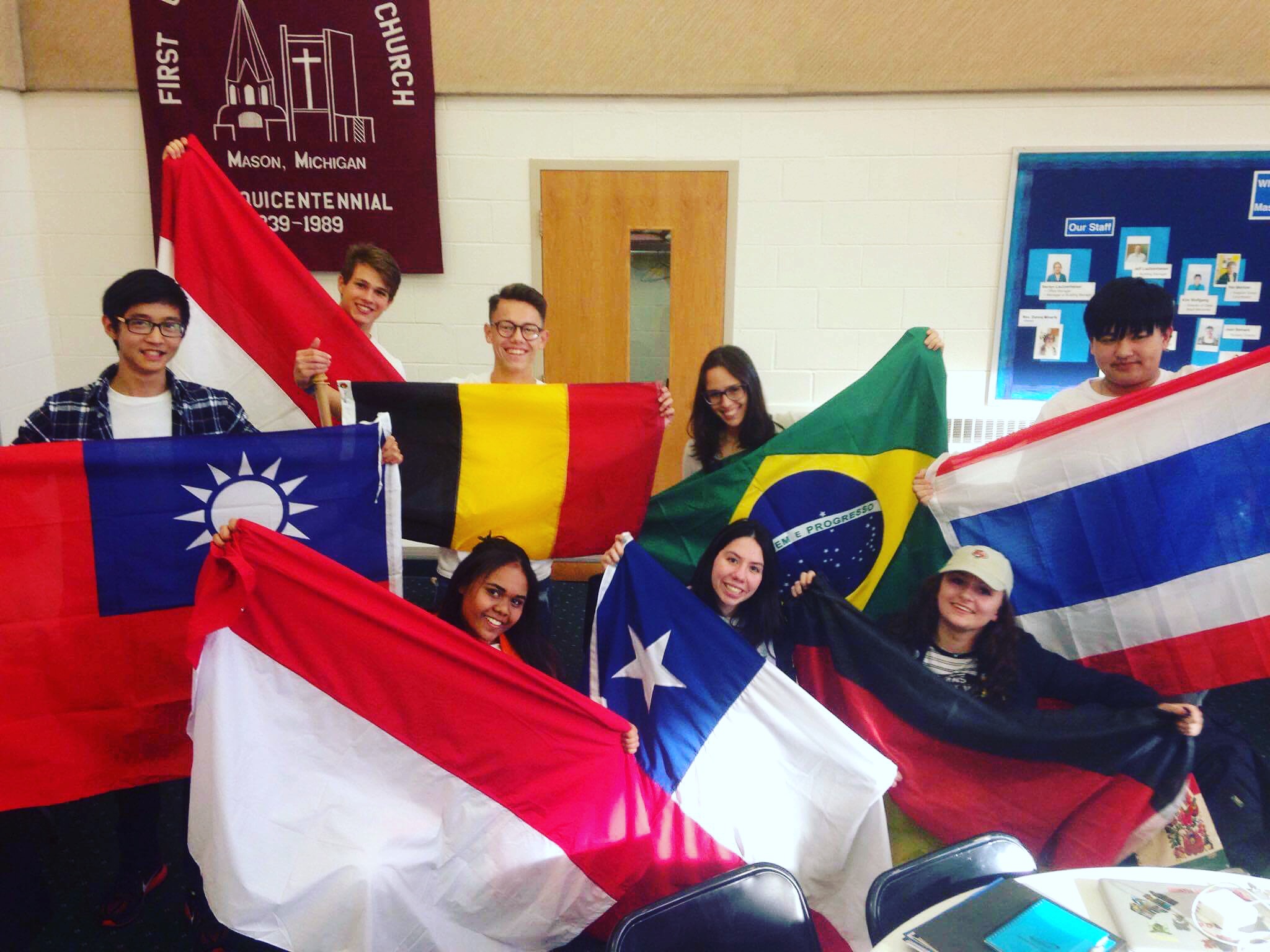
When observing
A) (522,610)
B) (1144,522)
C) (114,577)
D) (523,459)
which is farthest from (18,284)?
(1144,522)

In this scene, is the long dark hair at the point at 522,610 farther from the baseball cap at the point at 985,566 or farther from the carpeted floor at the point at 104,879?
the baseball cap at the point at 985,566

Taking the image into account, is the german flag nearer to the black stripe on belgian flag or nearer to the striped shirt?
the black stripe on belgian flag

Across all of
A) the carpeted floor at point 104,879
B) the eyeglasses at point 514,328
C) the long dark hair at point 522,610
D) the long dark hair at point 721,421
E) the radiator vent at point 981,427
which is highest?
the eyeglasses at point 514,328

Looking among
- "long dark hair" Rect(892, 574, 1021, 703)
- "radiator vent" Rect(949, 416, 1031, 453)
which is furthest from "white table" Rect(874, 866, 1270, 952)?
"radiator vent" Rect(949, 416, 1031, 453)

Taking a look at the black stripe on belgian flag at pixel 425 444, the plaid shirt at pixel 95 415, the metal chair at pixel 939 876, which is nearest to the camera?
the metal chair at pixel 939 876

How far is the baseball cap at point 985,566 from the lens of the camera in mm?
2260

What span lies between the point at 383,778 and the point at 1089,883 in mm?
1428

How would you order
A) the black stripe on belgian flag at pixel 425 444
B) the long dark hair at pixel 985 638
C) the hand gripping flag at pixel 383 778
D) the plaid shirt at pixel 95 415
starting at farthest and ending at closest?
the black stripe on belgian flag at pixel 425 444 → the long dark hair at pixel 985 638 → the plaid shirt at pixel 95 415 → the hand gripping flag at pixel 383 778

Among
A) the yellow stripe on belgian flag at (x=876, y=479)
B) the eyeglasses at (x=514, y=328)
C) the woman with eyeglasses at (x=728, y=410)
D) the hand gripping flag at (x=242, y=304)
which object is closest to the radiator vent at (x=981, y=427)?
the woman with eyeglasses at (x=728, y=410)

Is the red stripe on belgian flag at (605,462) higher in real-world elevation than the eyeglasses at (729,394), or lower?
lower

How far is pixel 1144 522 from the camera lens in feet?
7.72

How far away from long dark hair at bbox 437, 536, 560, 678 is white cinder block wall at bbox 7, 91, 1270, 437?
7.63 feet

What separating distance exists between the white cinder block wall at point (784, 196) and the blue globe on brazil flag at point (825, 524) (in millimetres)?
1828

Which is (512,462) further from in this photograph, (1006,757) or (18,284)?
(18,284)
